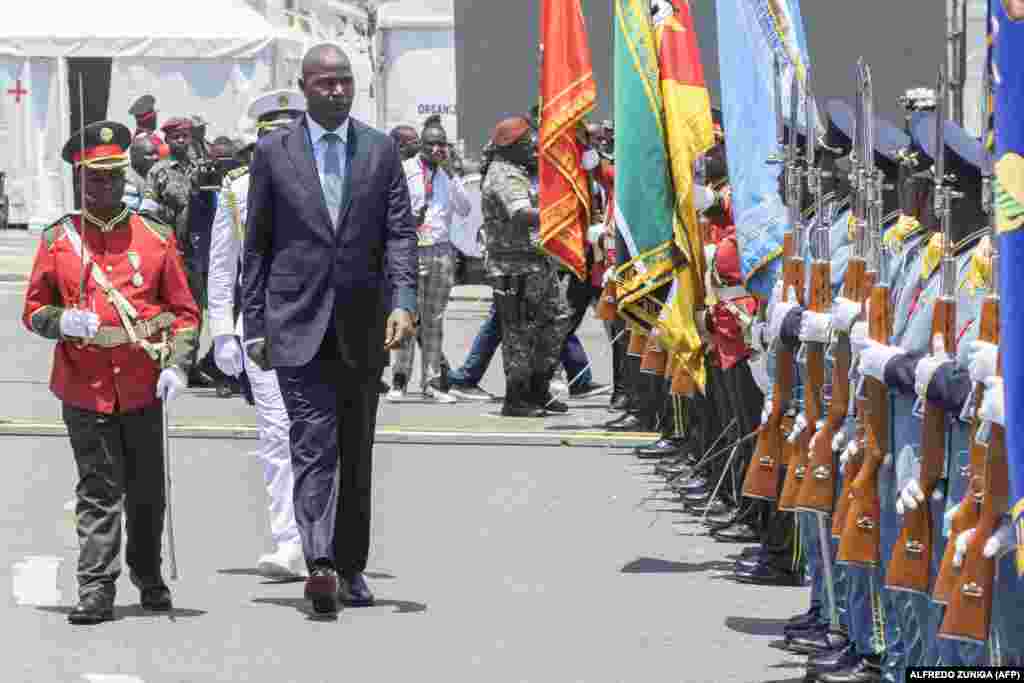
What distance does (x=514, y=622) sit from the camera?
8.69 m

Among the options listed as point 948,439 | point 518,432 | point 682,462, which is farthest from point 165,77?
point 948,439

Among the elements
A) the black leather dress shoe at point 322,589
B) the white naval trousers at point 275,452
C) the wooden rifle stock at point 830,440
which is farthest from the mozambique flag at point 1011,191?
the white naval trousers at point 275,452

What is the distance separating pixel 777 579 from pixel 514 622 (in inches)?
52.5

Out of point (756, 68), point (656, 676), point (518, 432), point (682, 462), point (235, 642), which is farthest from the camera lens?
point (518, 432)

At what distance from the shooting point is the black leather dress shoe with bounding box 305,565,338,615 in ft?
28.4

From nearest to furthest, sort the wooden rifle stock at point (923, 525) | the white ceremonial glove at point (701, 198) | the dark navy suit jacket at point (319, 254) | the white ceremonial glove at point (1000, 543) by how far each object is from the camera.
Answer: the white ceremonial glove at point (1000, 543) → the wooden rifle stock at point (923, 525) → the dark navy suit jacket at point (319, 254) → the white ceremonial glove at point (701, 198)

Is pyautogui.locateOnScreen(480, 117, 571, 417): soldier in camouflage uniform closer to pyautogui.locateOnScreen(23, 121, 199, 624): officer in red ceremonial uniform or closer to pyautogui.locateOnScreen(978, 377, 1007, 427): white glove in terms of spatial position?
pyautogui.locateOnScreen(23, 121, 199, 624): officer in red ceremonial uniform

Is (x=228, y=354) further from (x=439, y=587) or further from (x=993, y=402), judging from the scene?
(x=993, y=402)

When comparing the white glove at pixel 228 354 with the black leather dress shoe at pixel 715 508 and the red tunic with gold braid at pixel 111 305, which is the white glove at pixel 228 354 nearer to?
the red tunic with gold braid at pixel 111 305

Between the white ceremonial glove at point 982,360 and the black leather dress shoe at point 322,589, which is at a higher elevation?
the white ceremonial glove at point 982,360

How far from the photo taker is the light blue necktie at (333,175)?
9008mm

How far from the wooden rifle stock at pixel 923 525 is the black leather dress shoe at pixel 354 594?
3.12m

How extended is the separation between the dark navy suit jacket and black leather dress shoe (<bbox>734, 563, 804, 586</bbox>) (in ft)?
5.55

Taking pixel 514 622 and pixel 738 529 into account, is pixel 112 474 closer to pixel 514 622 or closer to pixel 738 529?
pixel 514 622
